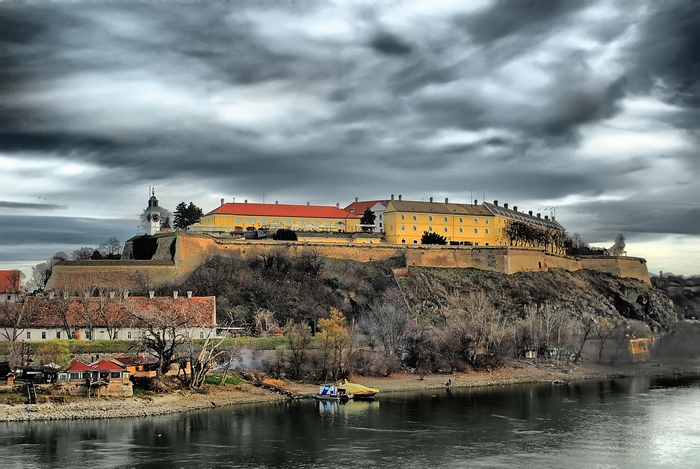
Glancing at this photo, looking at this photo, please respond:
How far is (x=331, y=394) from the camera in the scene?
46438mm

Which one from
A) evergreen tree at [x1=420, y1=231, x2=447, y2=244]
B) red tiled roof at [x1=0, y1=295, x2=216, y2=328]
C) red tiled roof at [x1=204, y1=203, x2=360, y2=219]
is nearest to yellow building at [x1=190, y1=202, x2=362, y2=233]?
red tiled roof at [x1=204, y1=203, x2=360, y2=219]

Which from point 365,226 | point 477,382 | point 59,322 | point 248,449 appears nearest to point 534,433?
point 248,449

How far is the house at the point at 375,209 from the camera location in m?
85.0

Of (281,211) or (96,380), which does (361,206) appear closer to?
(281,211)

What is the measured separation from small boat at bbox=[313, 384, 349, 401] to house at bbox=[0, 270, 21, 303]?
23.4 m

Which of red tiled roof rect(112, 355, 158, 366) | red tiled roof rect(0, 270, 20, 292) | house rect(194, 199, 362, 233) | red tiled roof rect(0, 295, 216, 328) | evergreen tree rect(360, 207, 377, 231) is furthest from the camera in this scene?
evergreen tree rect(360, 207, 377, 231)

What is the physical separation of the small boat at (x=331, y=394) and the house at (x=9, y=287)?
921 inches

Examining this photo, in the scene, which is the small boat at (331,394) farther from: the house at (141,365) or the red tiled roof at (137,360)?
the red tiled roof at (137,360)

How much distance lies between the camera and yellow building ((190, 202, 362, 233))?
264 ft

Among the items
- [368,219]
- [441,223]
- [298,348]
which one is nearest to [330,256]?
[368,219]

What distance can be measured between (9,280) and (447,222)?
44.2 metres

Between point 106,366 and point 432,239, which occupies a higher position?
point 432,239

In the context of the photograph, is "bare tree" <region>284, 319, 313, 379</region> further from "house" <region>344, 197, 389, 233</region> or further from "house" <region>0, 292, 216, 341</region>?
"house" <region>344, 197, 389, 233</region>

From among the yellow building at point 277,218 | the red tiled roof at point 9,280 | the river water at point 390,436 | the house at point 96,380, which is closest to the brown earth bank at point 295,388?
the house at point 96,380
